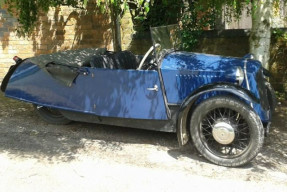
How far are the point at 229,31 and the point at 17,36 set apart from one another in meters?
4.79

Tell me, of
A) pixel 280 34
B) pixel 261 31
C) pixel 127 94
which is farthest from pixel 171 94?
pixel 280 34

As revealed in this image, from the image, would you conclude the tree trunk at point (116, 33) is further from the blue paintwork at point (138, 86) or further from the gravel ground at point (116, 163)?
the blue paintwork at point (138, 86)

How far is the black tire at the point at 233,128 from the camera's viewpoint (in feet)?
11.5

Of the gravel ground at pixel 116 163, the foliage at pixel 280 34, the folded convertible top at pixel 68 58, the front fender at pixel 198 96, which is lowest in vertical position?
the gravel ground at pixel 116 163

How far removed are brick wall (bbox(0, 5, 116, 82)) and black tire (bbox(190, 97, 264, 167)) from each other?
4.26 m

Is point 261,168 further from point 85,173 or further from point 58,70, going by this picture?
point 58,70

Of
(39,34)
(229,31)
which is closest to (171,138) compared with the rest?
(229,31)

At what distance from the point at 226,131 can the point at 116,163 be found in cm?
130

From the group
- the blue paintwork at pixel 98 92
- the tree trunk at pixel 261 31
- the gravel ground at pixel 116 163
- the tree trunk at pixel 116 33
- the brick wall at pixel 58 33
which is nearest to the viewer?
the gravel ground at pixel 116 163

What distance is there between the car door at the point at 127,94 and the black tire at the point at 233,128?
1.57 ft

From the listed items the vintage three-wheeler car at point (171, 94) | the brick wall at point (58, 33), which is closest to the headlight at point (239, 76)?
the vintage three-wheeler car at point (171, 94)

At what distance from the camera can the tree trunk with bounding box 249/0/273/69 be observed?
5008mm

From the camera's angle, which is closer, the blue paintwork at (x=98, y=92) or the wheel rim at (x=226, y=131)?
the wheel rim at (x=226, y=131)

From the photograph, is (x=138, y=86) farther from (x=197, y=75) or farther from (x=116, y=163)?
(x=116, y=163)
